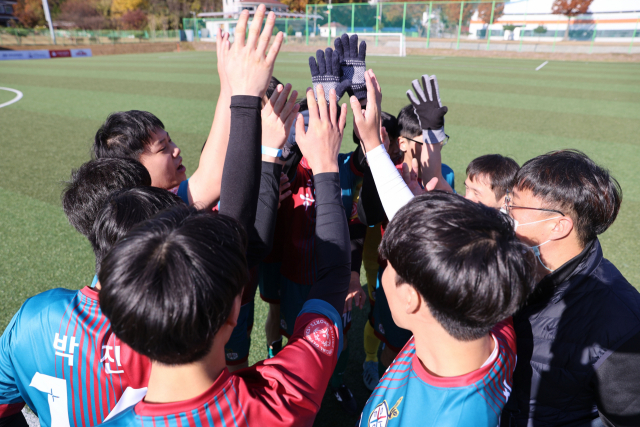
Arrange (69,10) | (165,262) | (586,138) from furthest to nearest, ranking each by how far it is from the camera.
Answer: (69,10)
(586,138)
(165,262)

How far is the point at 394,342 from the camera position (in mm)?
2525

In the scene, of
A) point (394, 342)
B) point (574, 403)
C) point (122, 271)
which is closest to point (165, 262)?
point (122, 271)

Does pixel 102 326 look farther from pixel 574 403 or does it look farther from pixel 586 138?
pixel 586 138

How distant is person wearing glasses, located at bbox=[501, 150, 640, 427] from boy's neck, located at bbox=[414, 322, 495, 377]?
0.38 meters

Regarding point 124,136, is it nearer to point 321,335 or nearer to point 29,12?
point 321,335

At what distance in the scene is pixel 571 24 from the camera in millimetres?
30938

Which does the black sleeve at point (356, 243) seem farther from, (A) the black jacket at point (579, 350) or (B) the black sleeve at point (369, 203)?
(A) the black jacket at point (579, 350)

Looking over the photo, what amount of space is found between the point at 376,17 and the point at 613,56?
53.7 feet

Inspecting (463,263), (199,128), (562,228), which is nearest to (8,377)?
(463,263)

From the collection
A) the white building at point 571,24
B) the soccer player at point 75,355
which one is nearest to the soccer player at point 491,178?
the soccer player at point 75,355

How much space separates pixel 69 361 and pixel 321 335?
2.61 ft

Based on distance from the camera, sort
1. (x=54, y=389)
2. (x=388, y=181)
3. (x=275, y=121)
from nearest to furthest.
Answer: (x=54, y=389)
(x=275, y=121)
(x=388, y=181)

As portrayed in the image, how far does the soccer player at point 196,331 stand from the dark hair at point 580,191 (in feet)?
3.36

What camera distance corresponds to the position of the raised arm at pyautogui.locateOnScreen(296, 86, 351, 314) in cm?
137
